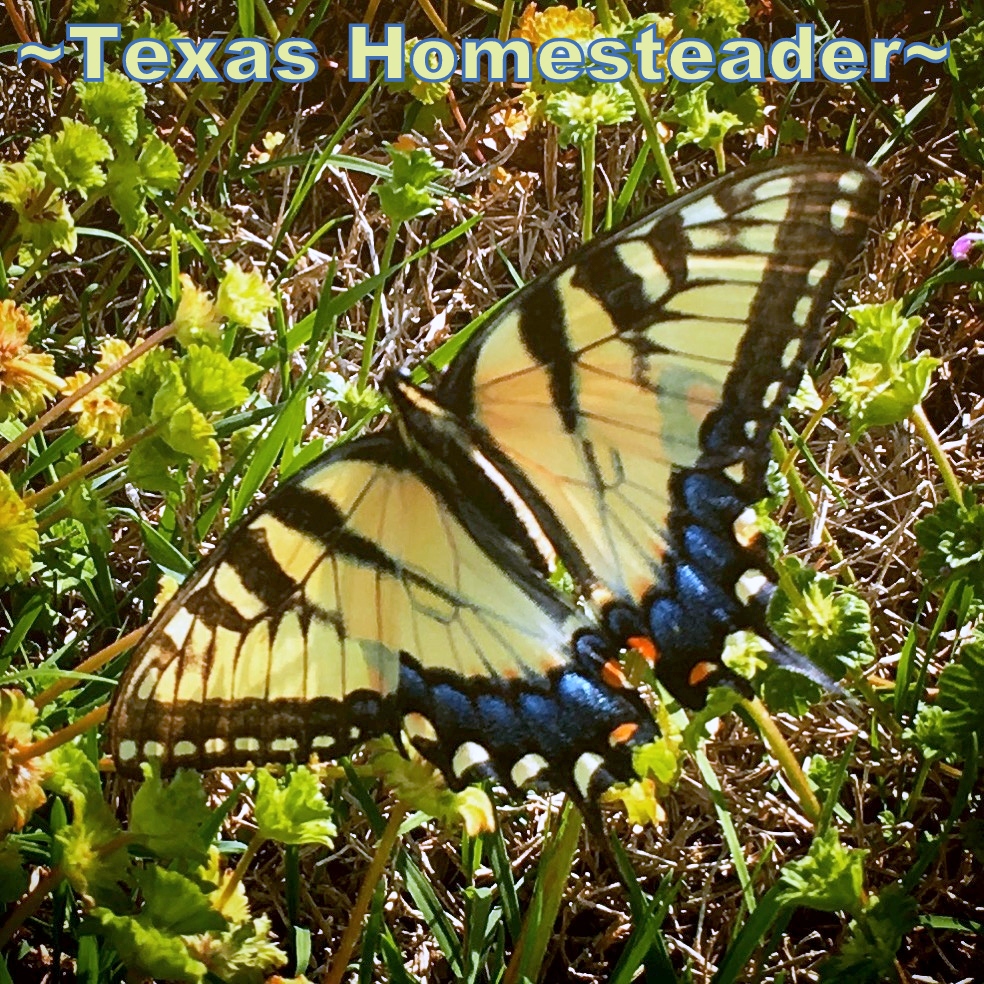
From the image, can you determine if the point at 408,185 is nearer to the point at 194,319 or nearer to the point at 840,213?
the point at 194,319

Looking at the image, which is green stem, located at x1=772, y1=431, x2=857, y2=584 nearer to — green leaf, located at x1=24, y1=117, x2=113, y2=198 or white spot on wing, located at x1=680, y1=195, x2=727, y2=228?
white spot on wing, located at x1=680, y1=195, x2=727, y2=228

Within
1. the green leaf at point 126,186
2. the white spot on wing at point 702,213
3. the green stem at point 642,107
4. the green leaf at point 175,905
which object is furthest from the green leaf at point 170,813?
the green stem at point 642,107

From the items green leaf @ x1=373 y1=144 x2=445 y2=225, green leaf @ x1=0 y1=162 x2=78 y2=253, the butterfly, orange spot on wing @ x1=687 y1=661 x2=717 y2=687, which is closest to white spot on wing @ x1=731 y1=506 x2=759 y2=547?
the butterfly

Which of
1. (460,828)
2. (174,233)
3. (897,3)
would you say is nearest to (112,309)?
(174,233)

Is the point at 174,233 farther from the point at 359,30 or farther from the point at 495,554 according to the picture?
the point at 495,554

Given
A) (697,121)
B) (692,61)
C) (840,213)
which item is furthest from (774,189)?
(692,61)
